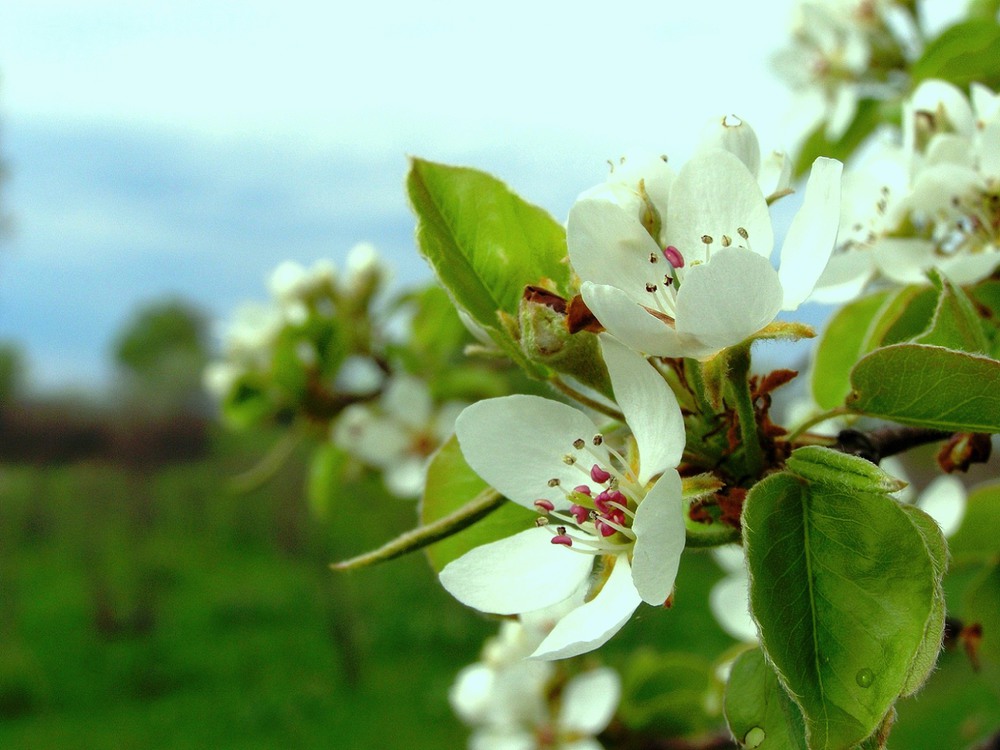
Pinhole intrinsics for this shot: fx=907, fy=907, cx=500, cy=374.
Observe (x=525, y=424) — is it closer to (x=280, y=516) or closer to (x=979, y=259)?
(x=979, y=259)

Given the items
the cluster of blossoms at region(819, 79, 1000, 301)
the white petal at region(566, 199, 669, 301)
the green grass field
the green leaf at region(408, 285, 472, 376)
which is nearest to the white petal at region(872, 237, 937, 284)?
the cluster of blossoms at region(819, 79, 1000, 301)

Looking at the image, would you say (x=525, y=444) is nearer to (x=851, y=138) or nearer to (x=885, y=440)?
(x=885, y=440)

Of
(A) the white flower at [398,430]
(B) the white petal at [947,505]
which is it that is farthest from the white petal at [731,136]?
(A) the white flower at [398,430]

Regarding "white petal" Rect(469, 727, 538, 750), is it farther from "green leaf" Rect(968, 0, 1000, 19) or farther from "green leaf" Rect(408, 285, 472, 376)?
"green leaf" Rect(968, 0, 1000, 19)

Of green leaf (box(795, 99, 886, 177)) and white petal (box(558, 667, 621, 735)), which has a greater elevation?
green leaf (box(795, 99, 886, 177))

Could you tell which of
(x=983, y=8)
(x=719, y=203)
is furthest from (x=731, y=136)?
(x=983, y=8)

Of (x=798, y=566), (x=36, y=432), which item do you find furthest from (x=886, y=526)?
(x=36, y=432)
